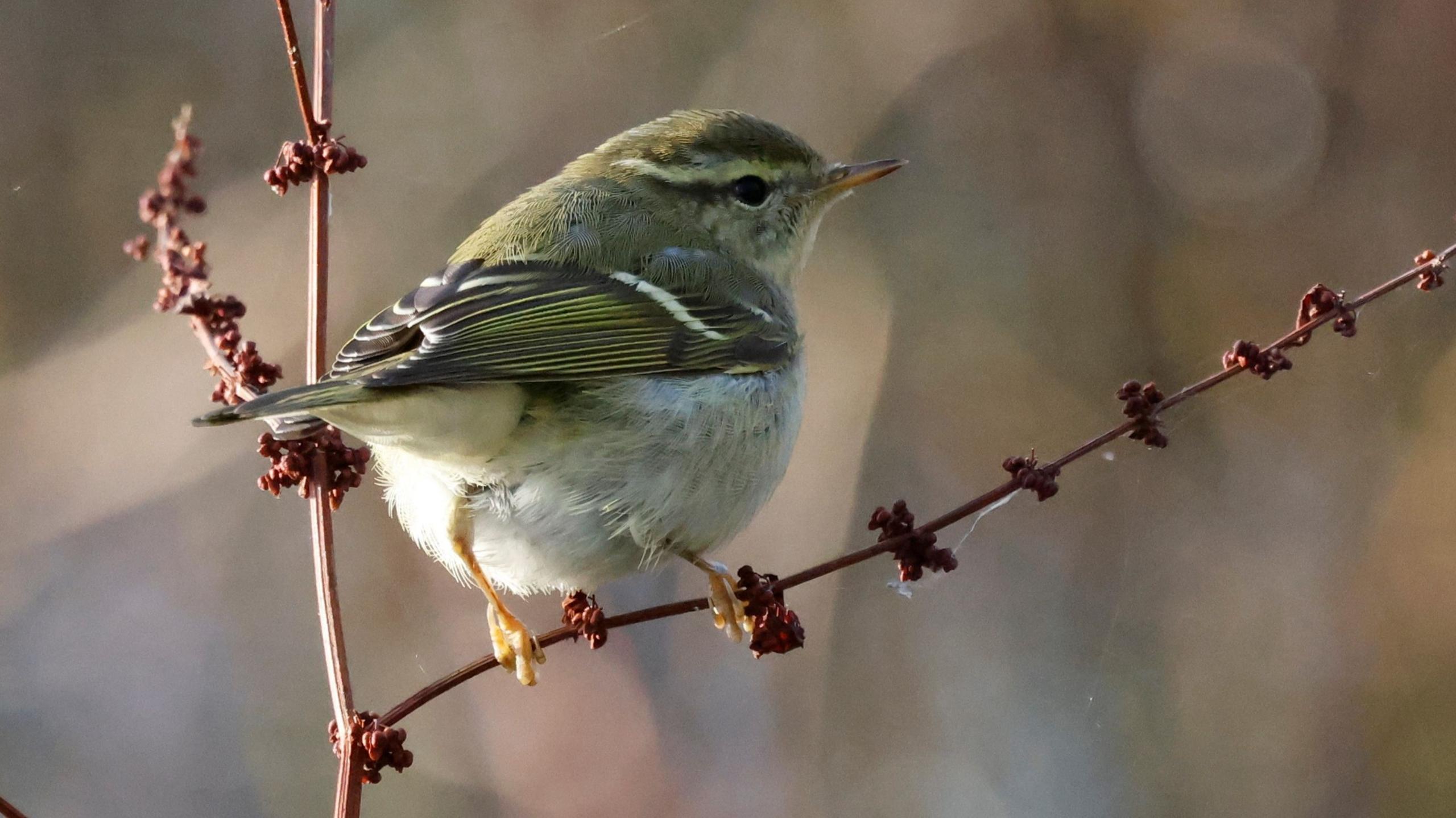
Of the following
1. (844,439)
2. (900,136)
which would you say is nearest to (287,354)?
(844,439)

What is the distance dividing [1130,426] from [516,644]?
1121mm

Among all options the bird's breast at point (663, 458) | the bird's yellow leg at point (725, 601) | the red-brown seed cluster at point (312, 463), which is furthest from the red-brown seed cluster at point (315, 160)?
the bird's yellow leg at point (725, 601)

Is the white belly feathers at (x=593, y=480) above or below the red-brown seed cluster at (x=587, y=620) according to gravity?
above

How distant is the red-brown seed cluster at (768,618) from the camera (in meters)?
1.97

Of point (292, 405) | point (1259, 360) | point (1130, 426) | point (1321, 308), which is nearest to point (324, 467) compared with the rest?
point (292, 405)

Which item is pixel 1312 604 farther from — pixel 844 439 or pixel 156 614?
pixel 156 614

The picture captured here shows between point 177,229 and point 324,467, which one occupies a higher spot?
point 177,229

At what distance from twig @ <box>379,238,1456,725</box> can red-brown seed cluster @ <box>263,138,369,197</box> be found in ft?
2.31

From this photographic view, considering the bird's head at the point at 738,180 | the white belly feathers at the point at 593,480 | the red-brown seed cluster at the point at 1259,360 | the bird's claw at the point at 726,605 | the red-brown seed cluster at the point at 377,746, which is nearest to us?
the red-brown seed cluster at the point at 377,746

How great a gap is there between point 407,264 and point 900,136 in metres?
1.67

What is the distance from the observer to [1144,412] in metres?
1.91

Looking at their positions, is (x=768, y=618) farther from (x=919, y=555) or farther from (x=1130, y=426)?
(x=1130, y=426)

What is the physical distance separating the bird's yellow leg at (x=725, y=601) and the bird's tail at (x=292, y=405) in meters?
0.79

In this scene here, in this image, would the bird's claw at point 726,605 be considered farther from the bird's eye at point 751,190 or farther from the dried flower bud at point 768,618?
the bird's eye at point 751,190
